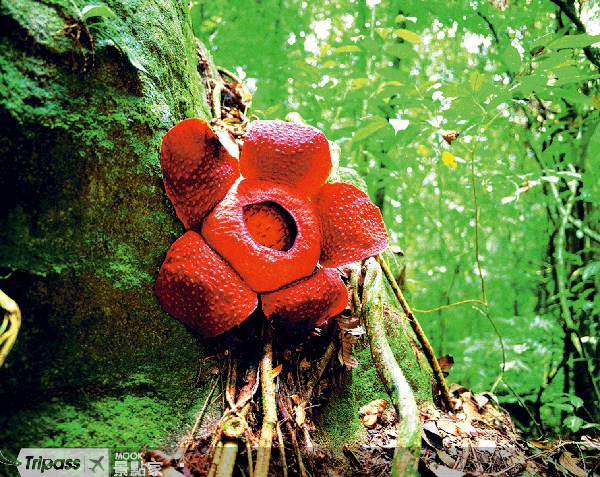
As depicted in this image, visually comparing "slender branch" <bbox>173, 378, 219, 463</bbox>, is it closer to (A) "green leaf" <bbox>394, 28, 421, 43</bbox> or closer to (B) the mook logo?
(B) the mook logo

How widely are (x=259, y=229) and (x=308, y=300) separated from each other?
0.78 feet

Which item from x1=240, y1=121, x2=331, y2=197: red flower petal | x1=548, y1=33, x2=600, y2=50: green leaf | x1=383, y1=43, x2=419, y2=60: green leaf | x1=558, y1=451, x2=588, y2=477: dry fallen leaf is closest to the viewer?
x1=240, y1=121, x2=331, y2=197: red flower petal

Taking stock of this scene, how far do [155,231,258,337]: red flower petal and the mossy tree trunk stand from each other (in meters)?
0.07

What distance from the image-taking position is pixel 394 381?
110 centimetres

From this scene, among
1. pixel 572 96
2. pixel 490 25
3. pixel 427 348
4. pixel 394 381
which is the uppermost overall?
pixel 490 25

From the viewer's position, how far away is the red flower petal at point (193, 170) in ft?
3.34

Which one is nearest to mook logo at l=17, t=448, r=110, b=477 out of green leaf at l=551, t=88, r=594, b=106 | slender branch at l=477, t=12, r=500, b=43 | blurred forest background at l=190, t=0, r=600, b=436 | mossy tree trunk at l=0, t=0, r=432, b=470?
mossy tree trunk at l=0, t=0, r=432, b=470

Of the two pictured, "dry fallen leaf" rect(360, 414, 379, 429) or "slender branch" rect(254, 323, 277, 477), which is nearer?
"slender branch" rect(254, 323, 277, 477)

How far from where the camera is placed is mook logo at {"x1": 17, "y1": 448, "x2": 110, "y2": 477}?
0.76 metres

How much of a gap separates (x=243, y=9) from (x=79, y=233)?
2.54m

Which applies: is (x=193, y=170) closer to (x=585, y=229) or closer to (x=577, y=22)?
(x=577, y=22)

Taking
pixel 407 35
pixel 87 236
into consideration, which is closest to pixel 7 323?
pixel 87 236

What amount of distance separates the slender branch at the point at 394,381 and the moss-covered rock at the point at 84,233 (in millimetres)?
534

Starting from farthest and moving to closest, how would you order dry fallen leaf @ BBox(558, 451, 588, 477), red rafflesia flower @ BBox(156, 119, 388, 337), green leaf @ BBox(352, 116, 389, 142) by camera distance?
1. green leaf @ BBox(352, 116, 389, 142)
2. dry fallen leaf @ BBox(558, 451, 588, 477)
3. red rafflesia flower @ BBox(156, 119, 388, 337)
